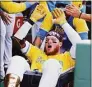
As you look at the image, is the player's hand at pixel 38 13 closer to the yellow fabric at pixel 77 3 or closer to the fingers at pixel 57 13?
the fingers at pixel 57 13

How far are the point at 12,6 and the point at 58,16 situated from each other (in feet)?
1.34

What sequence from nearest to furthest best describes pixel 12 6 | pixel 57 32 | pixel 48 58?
pixel 48 58 < pixel 57 32 < pixel 12 6

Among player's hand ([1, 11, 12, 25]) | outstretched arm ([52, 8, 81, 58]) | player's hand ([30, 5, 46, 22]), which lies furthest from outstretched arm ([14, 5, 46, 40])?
player's hand ([1, 11, 12, 25])

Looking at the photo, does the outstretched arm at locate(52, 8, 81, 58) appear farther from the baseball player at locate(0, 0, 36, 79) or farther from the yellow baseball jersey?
the baseball player at locate(0, 0, 36, 79)

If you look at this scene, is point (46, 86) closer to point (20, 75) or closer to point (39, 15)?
point (20, 75)

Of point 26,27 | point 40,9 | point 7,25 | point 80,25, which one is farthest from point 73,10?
point 7,25

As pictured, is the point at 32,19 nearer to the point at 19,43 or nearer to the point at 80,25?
the point at 19,43

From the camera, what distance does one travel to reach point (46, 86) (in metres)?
1.82

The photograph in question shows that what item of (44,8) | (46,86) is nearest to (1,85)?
(46,86)

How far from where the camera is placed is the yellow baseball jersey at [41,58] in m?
2.04

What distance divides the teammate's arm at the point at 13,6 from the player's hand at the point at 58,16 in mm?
261

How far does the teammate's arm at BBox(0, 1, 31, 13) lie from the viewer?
236 centimetres

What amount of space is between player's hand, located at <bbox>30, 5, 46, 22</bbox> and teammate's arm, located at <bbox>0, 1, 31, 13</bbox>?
100mm

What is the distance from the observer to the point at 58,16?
223 centimetres
